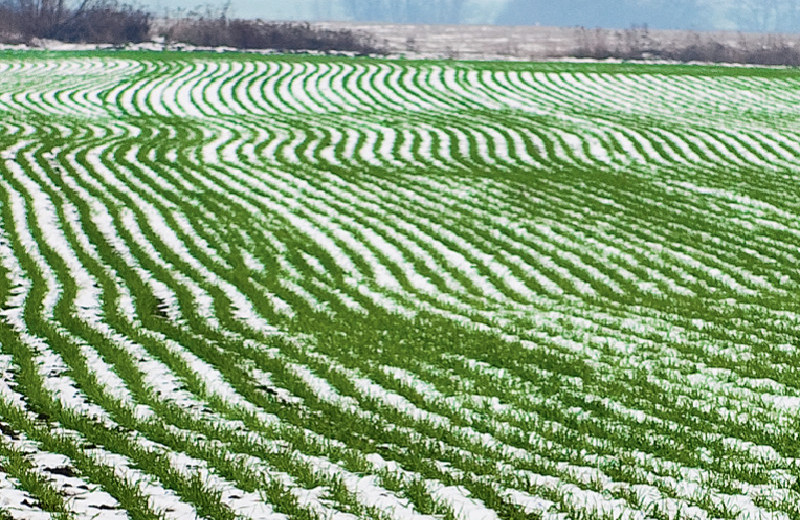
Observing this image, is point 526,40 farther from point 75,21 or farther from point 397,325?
point 397,325

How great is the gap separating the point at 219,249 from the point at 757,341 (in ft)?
22.5

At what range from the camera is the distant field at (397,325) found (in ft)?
19.5

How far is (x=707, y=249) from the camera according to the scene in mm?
14281

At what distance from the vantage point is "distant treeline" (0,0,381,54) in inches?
2044

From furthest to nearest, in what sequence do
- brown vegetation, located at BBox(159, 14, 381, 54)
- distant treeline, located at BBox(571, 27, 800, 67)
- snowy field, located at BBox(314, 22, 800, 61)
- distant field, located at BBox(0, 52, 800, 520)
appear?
snowy field, located at BBox(314, 22, 800, 61) < brown vegetation, located at BBox(159, 14, 381, 54) < distant treeline, located at BBox(571, 27, 800, 67) < distant field, located at BBox(0, 52, 800, 520)

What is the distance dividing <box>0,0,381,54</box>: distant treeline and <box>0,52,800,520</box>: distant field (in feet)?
87.2

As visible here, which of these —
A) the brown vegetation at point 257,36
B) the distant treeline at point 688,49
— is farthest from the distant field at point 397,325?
the brown vegetation at point 257,36

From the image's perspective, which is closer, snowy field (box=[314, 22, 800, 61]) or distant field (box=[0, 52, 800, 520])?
distant field (box=[0, 52, 800, 520])

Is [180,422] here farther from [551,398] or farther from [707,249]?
[707,249]

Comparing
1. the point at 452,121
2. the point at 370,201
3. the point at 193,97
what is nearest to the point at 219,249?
the point at 370,201

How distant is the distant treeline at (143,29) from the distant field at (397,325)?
2659 cm

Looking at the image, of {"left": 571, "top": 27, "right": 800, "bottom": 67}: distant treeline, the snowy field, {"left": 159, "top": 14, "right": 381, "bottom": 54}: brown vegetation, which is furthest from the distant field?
the snowy field

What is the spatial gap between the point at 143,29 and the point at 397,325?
45947mm

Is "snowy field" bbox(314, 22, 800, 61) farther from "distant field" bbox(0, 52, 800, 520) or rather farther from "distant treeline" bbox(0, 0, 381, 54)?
"distant field" bbox(0, 52, 800, 520)
